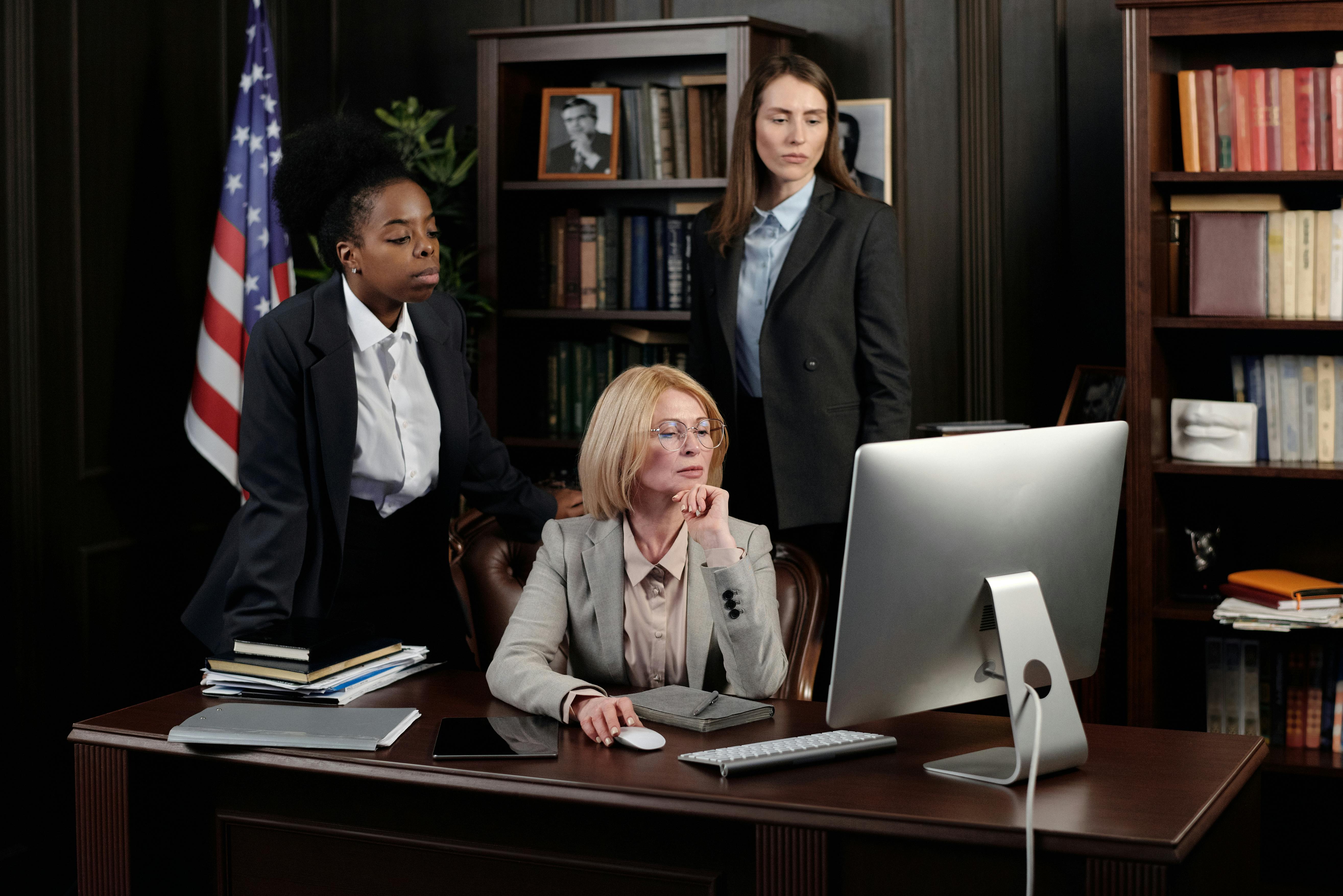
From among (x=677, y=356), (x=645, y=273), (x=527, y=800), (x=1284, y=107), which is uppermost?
(x=1284, y=107)

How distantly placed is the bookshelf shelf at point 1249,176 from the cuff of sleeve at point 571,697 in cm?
209

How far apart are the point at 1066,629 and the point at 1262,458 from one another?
1.88 metres

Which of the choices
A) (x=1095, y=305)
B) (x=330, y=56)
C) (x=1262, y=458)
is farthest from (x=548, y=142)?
(x=1262, y=458)

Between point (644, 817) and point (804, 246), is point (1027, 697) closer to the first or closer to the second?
point (644, 817)

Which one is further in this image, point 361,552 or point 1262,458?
point 1262,458

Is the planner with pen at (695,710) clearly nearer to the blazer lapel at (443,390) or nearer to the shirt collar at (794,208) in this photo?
the blazer lapel at (443,390)

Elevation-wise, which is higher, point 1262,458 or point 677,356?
point 677,356

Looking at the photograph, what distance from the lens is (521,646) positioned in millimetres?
1884

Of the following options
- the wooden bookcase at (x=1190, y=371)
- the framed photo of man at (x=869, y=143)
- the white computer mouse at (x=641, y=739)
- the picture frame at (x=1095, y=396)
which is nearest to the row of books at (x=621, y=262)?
the framed photo of man at (x=869, y=143)

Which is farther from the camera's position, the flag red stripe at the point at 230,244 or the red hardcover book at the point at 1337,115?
the flag red stripe at the point at 230,244

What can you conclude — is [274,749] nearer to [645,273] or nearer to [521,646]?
[521,646]

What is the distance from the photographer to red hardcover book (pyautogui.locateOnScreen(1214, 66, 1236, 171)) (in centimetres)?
311

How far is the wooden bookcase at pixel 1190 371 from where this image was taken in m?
3.04

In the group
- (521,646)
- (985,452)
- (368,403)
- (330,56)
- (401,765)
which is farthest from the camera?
(330,56)
